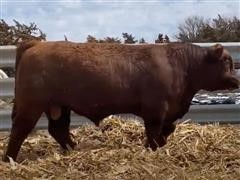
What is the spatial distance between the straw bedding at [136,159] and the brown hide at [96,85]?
380 mm

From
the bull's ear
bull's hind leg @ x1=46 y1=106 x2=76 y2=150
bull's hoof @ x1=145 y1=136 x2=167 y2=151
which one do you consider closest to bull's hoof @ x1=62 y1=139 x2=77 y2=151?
bull's hind leg @ x1=46 y1=106 x2=76 y2=150

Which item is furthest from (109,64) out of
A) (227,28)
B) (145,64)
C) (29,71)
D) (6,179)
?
(227,28)

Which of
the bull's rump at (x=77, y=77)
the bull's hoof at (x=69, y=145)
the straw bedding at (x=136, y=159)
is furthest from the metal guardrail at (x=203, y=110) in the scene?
the bull's rump at (x=77, y=77)

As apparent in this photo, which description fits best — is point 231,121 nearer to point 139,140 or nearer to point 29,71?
point 139,140

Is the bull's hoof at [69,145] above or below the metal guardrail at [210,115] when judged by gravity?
below

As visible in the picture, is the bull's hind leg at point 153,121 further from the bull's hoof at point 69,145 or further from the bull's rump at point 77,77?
the bull's hoof at point 69,145

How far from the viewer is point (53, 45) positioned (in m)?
7.38

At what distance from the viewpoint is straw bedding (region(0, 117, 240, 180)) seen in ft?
18.4

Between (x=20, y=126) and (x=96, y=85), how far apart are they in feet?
3.28

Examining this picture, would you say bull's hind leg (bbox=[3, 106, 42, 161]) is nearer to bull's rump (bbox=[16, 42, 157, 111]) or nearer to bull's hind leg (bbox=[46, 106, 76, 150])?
bull's rump (bbox=[16, 42, 157, 111])

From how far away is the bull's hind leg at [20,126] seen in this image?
7.12 metres

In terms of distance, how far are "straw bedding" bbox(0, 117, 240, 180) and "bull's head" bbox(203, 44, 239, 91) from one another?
61 cm

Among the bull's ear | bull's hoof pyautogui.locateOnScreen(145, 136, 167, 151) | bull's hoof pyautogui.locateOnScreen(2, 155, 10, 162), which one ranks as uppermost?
the bull's ear

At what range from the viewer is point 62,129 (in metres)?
7.79
